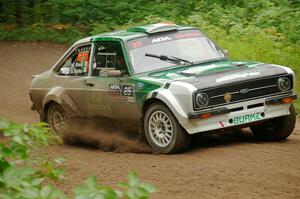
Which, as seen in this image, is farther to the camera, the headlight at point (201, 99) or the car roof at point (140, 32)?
the car roof at point (140, 32)

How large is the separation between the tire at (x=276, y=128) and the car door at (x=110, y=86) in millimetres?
1784

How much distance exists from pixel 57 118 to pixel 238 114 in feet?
11.2

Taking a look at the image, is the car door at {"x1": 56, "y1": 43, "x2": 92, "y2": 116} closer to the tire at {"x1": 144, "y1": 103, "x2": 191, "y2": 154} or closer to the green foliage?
the tire at {"x1": 144, "y1": 103, "x2": 191, "y2": 154}

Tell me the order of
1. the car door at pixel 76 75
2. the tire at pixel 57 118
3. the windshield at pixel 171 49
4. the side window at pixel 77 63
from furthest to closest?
1. the tire at pixel 57 118
2. the side window at pixel 77 63
3. the car door at pixel 76 75
4. the windshield at pixel 171 49

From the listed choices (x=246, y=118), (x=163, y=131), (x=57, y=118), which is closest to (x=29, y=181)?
(x=163, y=131)

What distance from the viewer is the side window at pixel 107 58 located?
10.4 meters

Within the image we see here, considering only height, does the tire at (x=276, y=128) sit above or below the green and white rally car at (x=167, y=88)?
below

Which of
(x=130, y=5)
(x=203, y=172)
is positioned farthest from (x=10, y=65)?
(x=203, y=172)

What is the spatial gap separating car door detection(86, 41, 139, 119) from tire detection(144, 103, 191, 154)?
35 centimetres

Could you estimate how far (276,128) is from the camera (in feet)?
32.9

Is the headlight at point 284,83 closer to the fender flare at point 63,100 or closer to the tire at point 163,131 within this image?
the tire at point 163,131

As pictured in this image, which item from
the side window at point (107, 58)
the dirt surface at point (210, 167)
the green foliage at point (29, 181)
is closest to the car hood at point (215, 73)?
the side window at point (107, 58)

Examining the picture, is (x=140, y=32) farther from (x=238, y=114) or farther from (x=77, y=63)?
(x=238, y=114)

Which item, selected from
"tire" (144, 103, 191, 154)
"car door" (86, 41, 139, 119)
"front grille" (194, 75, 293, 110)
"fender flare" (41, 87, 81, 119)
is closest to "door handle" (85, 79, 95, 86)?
"car door" (86, 41, 139, 119)
